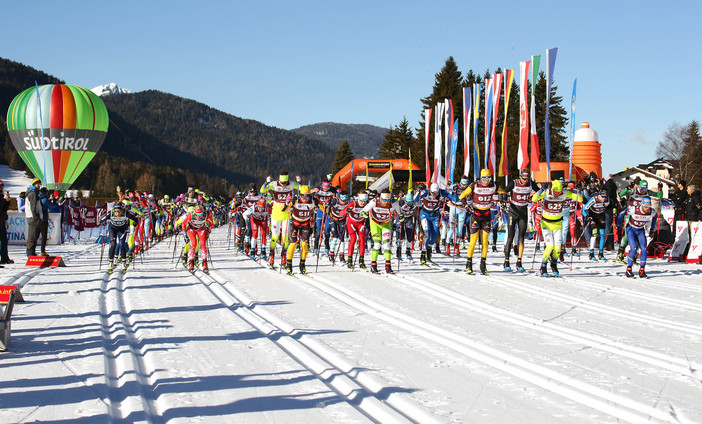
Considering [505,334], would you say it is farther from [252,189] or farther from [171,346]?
[252,189]

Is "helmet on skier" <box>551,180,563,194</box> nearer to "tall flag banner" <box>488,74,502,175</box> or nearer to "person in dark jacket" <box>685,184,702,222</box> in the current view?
"person in dark jacket" <box>685,184,702,222</box>

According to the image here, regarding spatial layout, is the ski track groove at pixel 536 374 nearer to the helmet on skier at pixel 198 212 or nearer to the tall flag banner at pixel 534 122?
the helmet on skier at pixel 198 212

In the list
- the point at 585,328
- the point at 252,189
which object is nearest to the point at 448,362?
the point at 585,328

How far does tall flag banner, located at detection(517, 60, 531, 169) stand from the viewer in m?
19.2

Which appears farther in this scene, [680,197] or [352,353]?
[680,197]

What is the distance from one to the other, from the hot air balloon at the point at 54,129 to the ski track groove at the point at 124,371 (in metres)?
30.5

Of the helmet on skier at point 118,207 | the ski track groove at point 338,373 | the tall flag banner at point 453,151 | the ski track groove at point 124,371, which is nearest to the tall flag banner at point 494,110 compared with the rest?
the tall flag banner at point 453,151

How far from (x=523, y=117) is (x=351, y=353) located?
49.1ft

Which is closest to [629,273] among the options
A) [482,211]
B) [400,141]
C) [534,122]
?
[482,211]

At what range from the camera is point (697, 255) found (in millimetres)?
16703

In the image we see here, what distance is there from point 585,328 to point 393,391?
3.71 m

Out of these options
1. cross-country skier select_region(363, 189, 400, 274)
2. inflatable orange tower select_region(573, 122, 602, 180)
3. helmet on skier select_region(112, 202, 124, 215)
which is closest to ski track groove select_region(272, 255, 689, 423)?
cross-country skier select_region(363, 189, 400, 274)

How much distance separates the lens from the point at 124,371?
570 centimetres

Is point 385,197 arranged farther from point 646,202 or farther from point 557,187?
point 646,202
